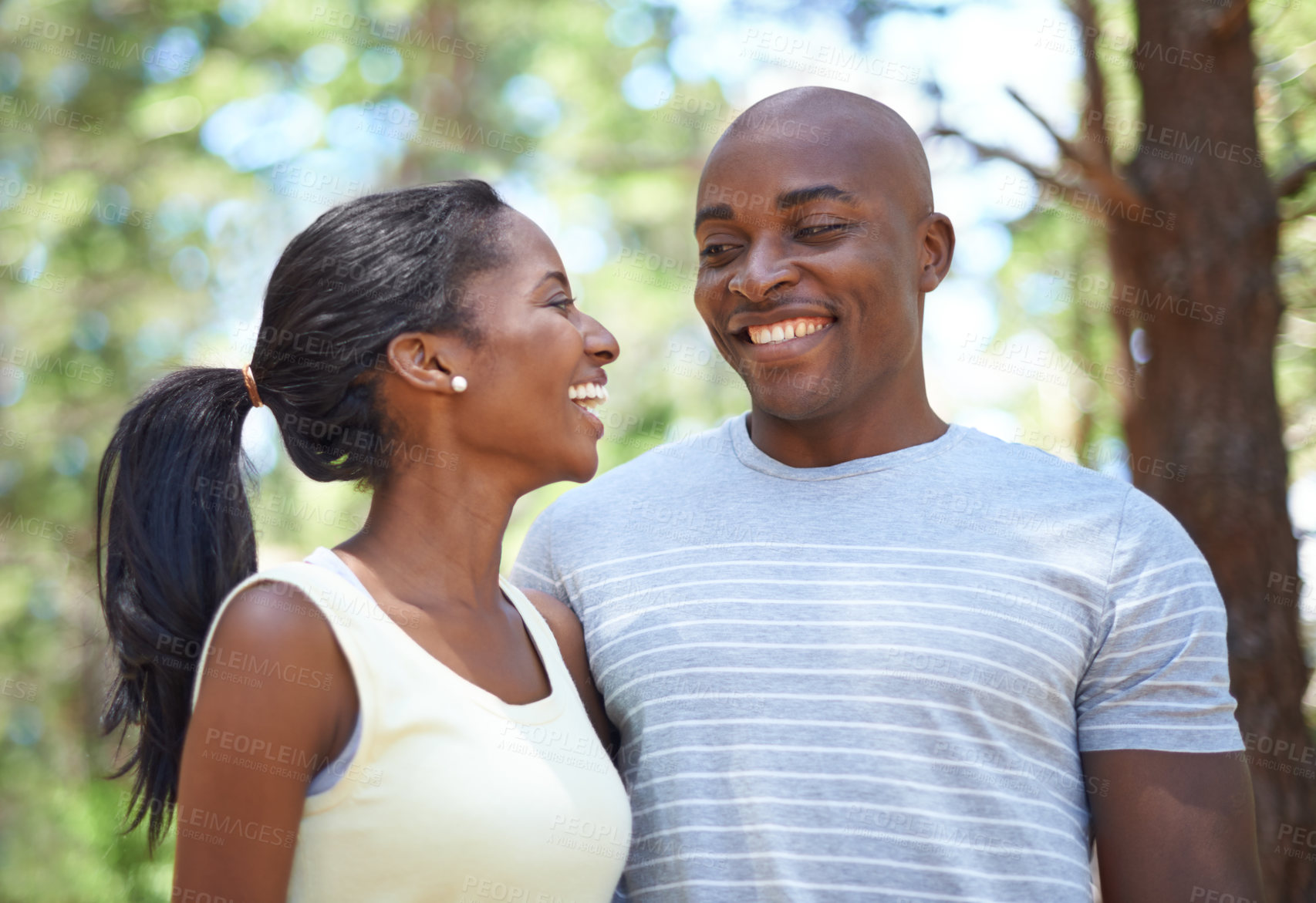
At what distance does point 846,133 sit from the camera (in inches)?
107

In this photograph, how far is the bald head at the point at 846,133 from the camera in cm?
271

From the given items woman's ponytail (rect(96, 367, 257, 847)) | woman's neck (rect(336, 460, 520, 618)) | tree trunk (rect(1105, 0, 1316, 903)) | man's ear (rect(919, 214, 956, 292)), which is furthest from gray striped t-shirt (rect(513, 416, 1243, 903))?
tree trunk (rect(1105, 0, 1316, 903))

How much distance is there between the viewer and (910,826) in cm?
226

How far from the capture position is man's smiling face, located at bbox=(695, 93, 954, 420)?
8.62 ft

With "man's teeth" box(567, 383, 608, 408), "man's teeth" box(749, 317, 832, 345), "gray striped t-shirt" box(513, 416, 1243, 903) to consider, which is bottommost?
"gray striped t-shirt" box(513, 416, 1243, 903)

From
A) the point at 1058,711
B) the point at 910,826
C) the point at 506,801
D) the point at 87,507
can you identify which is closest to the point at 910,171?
the point at 1058,711

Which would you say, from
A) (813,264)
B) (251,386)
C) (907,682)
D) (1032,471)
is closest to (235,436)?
(251,386)

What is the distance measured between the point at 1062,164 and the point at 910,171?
176 cm

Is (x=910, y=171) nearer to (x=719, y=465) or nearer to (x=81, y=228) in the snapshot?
(x=719, y=465)

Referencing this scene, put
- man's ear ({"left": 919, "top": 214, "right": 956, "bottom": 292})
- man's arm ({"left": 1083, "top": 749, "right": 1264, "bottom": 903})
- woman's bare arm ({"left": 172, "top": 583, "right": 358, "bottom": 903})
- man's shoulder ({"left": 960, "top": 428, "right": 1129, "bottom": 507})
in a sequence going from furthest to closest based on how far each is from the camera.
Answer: man's ear ({"left": 919, "top": 214, "right": 956, "bottom": 292}), man's shoulder ({"left": 960, "top": 428, "right": 1129, "bottom": 507}), man's arm ({"left": 1083, "top": 749, "right": 1264, "bottom": 903}), woman's bare arm ({"left": 172, "top": 583, "right": 358, "bottom": 903})

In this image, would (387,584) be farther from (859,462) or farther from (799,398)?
(859,462)

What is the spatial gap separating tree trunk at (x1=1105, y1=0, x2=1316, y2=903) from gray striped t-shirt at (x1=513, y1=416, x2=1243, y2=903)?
4.72 feet

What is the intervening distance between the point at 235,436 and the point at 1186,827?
6.58 feet

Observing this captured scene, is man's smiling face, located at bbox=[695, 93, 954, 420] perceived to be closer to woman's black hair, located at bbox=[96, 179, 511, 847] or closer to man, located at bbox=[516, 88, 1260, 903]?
man, located at bbox=[516, 88, 1260, 903]
